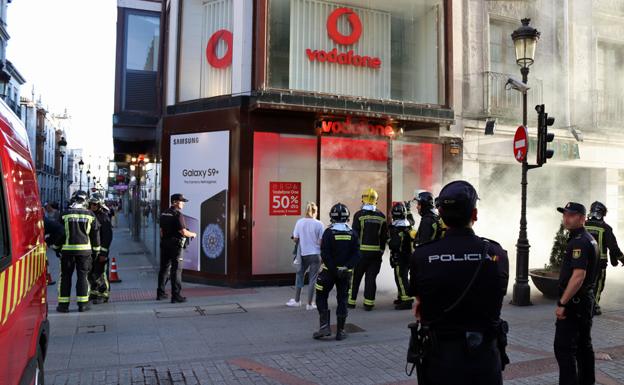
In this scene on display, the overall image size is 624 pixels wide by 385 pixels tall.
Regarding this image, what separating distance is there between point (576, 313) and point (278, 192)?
686 cm

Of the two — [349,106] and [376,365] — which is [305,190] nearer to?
[349,106]

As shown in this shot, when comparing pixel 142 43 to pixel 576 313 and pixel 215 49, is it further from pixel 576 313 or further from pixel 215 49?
pixel 576 313

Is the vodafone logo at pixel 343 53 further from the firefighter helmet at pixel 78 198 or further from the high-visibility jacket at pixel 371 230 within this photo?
the firefighter helmet at pixel 78 198

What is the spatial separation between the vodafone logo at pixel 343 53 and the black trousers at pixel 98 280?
5862 millimetres

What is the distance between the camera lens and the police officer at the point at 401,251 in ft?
25.3

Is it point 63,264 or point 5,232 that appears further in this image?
point 63,264

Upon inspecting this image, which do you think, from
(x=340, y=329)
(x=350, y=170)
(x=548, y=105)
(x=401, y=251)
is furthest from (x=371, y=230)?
(x=548, y=105)

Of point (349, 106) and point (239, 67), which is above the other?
point (239, 67)

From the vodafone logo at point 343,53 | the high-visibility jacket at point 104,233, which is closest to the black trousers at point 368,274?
the high-visibility jacket at point 104,233

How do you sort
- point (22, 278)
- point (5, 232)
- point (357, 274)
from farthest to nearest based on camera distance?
point (357, 274), point (22, 278), point (5, 232)

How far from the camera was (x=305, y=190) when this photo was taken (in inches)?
408

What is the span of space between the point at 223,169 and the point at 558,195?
9.16 metres

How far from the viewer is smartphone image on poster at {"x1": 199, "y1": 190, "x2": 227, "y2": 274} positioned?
32.4ft

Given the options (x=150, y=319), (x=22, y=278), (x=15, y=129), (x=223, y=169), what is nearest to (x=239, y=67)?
(x=223, y=169)
